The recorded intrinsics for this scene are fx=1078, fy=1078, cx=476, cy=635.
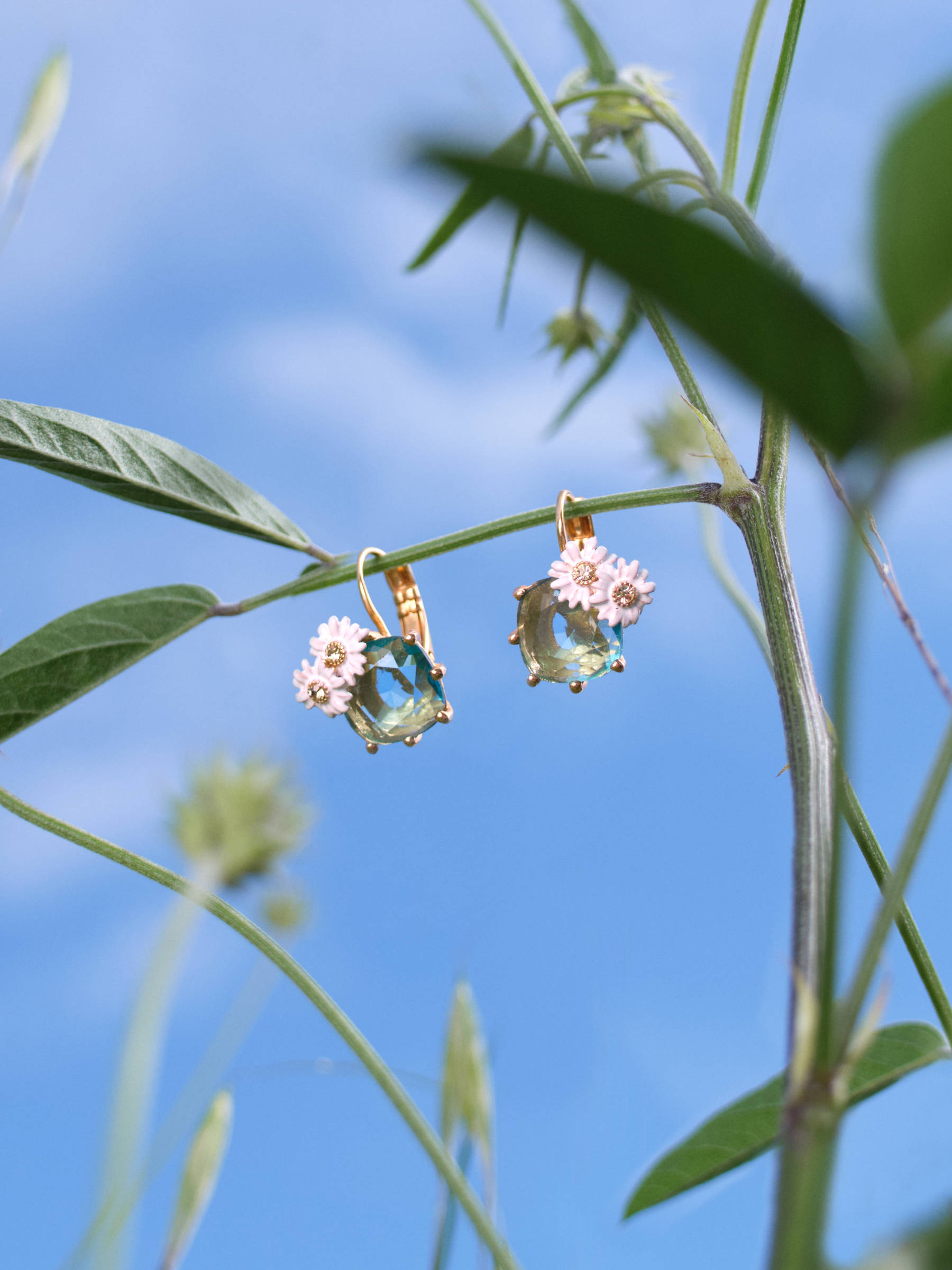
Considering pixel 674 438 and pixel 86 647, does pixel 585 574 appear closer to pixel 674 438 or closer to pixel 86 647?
pixel 86 647

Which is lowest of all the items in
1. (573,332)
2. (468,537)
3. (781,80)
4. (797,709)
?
(797,709)

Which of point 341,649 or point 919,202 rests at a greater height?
point 341,649

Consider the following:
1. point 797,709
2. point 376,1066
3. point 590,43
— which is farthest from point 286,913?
point 590,43

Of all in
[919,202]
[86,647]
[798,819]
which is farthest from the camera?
[86,647]

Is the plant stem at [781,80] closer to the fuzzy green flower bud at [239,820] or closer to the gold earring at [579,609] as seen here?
the gold earring at [579,609]

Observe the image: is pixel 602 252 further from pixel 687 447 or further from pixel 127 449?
pixel 687 447

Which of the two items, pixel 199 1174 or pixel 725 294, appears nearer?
pixel 725 294

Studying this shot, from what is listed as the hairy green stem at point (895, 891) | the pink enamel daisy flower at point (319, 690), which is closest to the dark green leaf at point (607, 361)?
the pink enamel daisy flower at point (319, 690)
